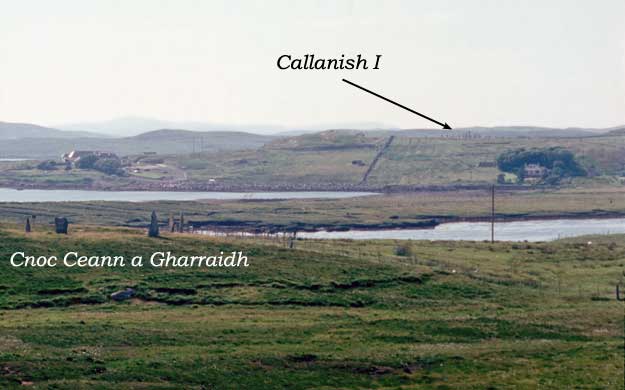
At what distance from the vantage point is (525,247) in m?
115

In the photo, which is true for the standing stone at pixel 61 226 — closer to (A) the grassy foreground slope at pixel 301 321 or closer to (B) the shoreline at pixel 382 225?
(A) the grassy foreground slope at pixel 301 321

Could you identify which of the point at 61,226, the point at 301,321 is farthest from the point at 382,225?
the point at 301,321

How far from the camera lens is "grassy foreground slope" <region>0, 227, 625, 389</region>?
56812 mm

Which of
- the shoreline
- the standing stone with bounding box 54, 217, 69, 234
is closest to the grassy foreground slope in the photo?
the standing stone with bounding box 54, 217, 69, 234

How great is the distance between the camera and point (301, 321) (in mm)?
69375

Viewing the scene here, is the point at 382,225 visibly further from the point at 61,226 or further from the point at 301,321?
the point at 301,321

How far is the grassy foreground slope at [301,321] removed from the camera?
56.8m

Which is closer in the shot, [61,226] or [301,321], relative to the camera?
[301,321]

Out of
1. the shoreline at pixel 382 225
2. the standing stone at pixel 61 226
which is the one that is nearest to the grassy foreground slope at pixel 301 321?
the standing stone at pixel 61 226

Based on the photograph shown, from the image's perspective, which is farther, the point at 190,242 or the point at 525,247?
the point at 525,247

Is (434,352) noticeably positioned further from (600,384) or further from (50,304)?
(50,304)

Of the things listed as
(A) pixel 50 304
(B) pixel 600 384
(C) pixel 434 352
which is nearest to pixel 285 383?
(C) pixel 434 352

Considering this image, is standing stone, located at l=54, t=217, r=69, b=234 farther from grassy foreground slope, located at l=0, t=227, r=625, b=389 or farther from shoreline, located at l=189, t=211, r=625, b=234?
shoreline, located at l=189, t=211, r=625, b=234

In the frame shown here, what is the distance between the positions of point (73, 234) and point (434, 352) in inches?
1627
